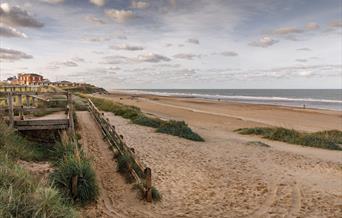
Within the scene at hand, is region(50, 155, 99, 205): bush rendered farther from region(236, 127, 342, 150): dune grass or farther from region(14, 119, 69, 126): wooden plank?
region(236, 127, 342, 150): dune grass

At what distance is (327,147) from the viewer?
16.2m

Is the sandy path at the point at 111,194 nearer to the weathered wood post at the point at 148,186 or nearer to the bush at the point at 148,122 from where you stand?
the weathered wood post at the point at 148,186

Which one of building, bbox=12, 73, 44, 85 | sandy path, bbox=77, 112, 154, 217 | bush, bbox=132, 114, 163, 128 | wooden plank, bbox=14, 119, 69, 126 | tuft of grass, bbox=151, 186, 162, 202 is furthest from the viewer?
building, bbox=12, 73, 44, 85

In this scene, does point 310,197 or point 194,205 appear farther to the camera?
point 310,197

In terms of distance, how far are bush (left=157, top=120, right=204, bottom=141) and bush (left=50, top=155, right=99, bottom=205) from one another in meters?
10.1

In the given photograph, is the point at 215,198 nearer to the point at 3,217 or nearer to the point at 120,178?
the point at 120,178

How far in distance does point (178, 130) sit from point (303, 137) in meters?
6.99

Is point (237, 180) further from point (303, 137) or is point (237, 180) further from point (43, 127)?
point (303, 137)

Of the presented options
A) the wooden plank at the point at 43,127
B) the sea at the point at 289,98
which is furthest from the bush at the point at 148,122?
the sea at the point at 289,98

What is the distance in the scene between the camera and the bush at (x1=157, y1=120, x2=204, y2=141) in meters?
16.9

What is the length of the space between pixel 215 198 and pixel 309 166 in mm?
5780

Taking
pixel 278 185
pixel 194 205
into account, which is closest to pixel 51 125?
pixel 194 205

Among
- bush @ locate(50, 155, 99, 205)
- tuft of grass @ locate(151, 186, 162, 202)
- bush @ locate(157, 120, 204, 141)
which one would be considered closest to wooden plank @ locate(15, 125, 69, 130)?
bush @ locate(50, 155, 99, 205)

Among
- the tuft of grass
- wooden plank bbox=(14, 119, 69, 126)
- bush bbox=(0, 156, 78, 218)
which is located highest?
wooden plank bbox=(14, 119, 69, 126)
